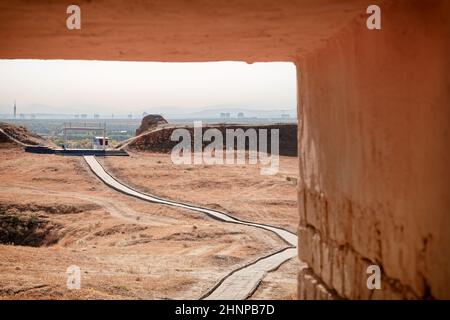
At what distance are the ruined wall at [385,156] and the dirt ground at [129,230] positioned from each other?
6.28 metres

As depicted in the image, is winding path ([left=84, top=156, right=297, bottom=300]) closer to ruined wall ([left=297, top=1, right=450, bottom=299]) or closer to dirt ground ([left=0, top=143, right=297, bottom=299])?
dirt ground ([left=0, top=143, right=297, bottom=299])

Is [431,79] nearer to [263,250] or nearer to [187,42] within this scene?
[187,42]

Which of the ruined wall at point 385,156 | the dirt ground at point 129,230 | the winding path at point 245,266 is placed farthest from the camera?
the dirt ground at point 129,230

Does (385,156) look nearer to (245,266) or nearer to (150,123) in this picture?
(245,266)

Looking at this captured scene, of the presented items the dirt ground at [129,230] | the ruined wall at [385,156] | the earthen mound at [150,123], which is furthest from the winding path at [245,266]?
the earthen mound at [150,123]

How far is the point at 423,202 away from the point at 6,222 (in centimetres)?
1903

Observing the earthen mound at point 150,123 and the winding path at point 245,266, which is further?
the earthen mound at point 150,123

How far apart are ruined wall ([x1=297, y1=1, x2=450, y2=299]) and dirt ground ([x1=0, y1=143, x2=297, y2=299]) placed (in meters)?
6.28

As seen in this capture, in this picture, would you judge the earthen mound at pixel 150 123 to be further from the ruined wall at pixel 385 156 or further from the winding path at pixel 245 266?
the ruined wall at pixel 385 156

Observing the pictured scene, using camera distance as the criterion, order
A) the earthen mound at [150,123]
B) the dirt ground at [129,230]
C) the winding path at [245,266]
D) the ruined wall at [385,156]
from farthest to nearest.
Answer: the earthen mound at [150,123] < the dirt ground at [129,230] < the winding path at [245,266] < the ruined wall at [385,156]

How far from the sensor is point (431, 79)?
2.57 metres

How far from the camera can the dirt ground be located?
35.5ft

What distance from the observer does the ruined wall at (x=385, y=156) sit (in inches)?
99.7
